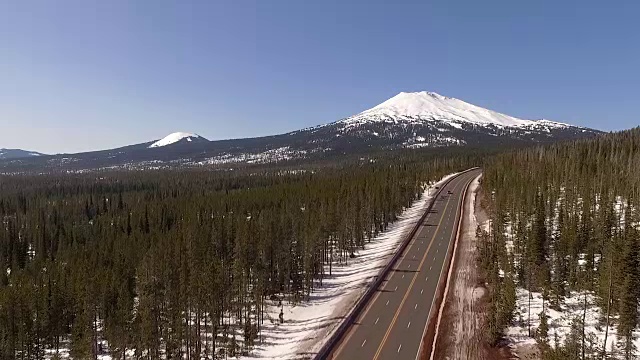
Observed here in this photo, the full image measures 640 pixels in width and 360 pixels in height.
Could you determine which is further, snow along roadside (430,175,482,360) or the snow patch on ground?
snow along roadside (430,175,482,360)

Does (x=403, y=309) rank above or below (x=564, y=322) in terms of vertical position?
above

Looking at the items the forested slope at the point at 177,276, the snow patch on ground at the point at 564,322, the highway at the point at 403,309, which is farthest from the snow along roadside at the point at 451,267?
the forested slope at the point at 177,276

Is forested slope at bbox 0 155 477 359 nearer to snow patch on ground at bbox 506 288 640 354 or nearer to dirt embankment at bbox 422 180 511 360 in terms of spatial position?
dirt embankment at bbox 422 180 511 360

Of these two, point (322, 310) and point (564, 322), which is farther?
point (322, 310)

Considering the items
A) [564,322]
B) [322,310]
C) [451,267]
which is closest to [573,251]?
[564,322]

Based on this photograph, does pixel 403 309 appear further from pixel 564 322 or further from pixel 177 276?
pixel 177 276

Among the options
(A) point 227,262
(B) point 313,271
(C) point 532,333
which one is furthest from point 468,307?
(A) point 227,262

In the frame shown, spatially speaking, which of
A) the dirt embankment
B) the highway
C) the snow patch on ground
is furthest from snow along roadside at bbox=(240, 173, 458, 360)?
the snow patch on ground
